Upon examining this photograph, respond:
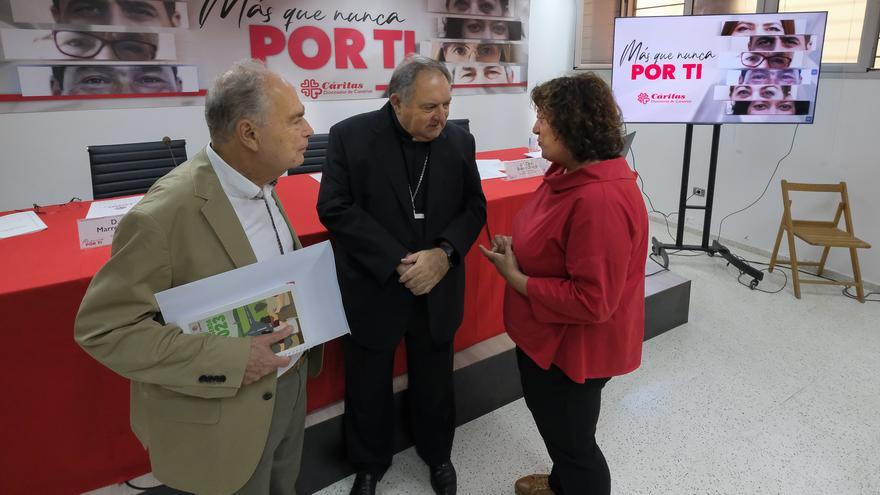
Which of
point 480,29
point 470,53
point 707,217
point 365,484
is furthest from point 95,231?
point 480,29

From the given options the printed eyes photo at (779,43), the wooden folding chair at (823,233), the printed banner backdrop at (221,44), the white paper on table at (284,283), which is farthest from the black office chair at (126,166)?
the wooden folding chair at (823,233)

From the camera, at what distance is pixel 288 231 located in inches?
49.8

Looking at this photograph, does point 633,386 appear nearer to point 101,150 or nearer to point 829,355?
point 829,355

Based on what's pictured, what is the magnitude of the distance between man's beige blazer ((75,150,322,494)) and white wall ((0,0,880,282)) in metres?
3.27

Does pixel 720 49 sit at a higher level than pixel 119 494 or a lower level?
higher

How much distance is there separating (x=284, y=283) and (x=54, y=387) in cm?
84

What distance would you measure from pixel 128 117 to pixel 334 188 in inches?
118

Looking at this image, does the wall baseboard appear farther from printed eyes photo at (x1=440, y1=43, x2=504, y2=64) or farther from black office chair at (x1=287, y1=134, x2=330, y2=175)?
black office chair at (x1=287, y1=134, x2=330, y2=175)

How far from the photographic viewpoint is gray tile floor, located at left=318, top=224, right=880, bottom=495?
196 centimetres

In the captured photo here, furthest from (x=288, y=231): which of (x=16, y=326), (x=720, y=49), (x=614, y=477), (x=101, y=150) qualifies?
(x=720, y=49)

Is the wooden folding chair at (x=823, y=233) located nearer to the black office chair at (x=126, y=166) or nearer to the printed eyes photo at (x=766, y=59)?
the printed eyes photo at (x=766, y=59)

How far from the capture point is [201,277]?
994 millimetres

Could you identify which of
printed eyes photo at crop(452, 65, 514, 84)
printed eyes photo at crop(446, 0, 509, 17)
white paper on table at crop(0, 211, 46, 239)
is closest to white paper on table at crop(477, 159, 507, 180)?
white paper on table at crop(0, 211, 46, 239)

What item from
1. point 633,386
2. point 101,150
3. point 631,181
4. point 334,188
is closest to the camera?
point 631,181
